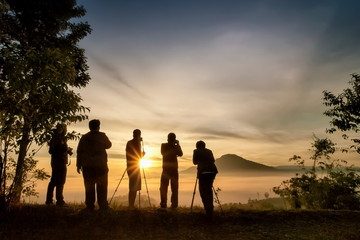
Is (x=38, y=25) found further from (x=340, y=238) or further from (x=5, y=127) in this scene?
(x=340, y=238)

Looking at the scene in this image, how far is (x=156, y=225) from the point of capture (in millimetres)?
9914

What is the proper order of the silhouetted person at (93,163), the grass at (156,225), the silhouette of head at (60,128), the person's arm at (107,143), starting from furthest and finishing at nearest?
the silhouette of head at (60,128) → the person's arm at (107,143) → the silhouetted person at (93,163) → the grass at (156,225)

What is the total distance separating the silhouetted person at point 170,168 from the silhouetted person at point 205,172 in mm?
943

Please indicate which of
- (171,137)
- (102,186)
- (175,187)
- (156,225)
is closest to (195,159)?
(171,137)

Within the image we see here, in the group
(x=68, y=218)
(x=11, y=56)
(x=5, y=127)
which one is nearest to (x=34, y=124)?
(x=5, y=127)

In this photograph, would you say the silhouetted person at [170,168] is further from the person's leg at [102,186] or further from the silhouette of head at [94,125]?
the silhouette of head at [94,125]

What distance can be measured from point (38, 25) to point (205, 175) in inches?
485

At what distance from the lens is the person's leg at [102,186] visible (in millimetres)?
10121

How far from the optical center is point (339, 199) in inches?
843

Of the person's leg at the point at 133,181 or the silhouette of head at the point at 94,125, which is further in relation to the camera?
the person's leg at the point at 133,181

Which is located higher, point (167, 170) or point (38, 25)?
point (38, 25)

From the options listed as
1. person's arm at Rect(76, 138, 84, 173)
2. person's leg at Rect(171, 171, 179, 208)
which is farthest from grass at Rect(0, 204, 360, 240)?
person's arm at Rect(76, 138, 84, 173)

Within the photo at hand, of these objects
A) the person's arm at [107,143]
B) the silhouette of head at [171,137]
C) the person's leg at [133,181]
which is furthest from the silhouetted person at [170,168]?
the person's arm at [107,143]

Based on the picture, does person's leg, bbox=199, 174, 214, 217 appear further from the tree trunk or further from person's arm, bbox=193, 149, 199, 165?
the tree trunk
